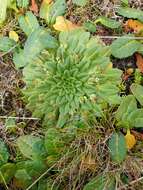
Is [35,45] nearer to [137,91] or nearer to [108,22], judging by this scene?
[108,22]

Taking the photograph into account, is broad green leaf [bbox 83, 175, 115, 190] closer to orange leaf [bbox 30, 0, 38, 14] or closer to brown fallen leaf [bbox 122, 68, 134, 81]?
brown fallen leaf [bbox 122, 68, 134, 81]

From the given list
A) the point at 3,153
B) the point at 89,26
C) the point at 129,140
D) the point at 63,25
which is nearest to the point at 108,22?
the point at 89,26

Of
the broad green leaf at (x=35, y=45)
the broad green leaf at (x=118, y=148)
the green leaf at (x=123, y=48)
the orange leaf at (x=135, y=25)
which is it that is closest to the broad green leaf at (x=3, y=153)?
the broad green leaf at (x=35, y=45)

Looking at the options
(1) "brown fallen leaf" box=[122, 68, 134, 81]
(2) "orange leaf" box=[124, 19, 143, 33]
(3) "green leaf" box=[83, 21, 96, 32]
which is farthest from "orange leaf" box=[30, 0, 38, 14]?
(1) "brown fallen leaf" box=[122, 68, 134, 81]

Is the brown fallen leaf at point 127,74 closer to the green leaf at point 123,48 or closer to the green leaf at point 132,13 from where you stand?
the green leaf at point 123,48

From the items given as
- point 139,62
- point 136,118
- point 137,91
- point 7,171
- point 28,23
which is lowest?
point 7,171
